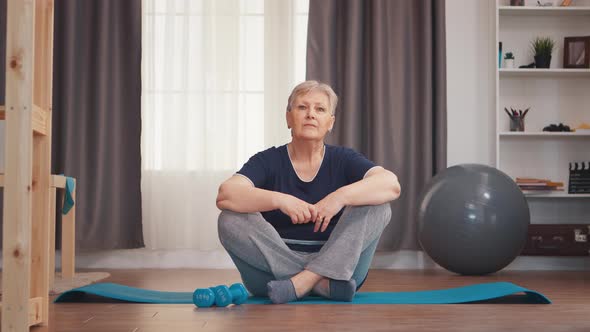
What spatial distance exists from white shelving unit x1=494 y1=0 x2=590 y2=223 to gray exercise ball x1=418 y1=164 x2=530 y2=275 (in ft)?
2.53

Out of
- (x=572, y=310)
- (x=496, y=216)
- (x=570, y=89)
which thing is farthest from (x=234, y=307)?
(x=570, y=89)

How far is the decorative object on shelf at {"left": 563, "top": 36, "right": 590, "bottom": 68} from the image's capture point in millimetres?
4613

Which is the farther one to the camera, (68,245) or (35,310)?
(68,245)

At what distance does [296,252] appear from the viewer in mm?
2736

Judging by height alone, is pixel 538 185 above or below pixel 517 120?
below

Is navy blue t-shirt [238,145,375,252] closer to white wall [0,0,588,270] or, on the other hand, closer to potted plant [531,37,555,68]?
white wall [0,0,588,270]

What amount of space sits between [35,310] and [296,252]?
106 cm

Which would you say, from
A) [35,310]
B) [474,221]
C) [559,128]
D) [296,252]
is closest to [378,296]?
[296,252]

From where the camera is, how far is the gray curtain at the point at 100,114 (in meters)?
4.54

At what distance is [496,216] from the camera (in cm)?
390

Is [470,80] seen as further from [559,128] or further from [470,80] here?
[559,128]

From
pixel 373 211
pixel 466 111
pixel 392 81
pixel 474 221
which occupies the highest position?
pixel 392 81

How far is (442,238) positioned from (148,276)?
167cm

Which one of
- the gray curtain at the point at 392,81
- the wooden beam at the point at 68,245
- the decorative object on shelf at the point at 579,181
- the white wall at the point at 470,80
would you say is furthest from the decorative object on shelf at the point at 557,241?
the wooden beam at the point at 68,245
